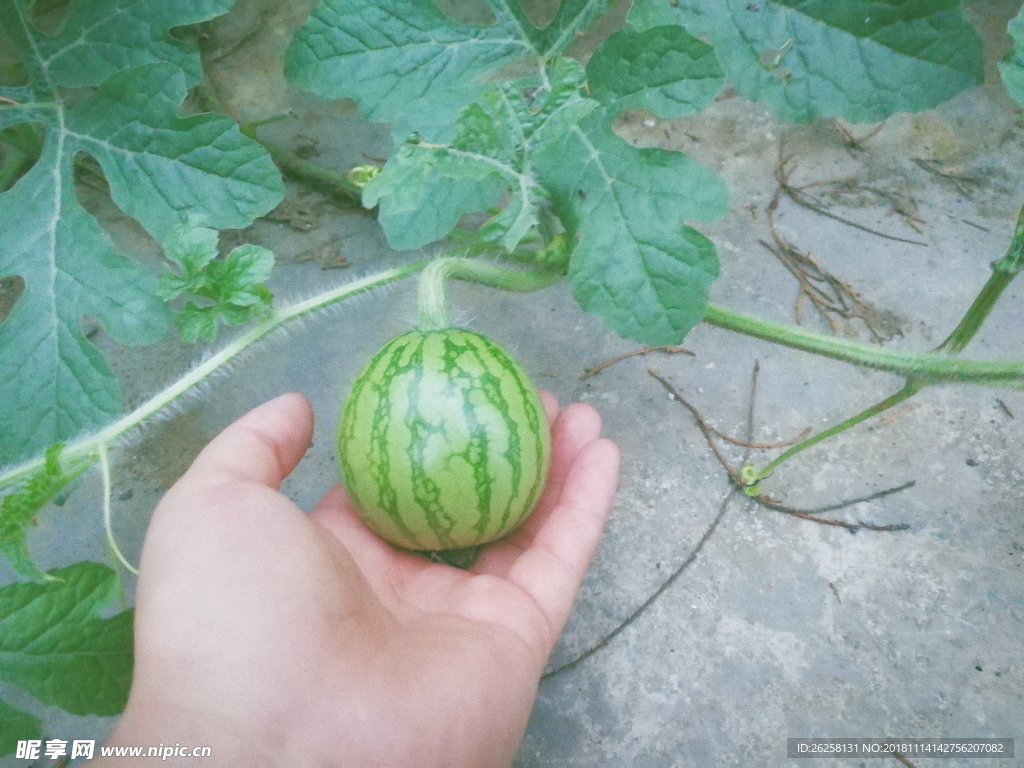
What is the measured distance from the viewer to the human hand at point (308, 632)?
58.0 inches

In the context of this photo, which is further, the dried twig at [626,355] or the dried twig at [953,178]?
the dried twig at [953,178]

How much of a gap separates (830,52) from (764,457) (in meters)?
1.27

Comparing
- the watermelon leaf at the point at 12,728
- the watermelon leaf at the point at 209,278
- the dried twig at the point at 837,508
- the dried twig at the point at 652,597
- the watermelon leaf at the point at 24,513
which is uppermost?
the watermelon leaf at the point at 209,278

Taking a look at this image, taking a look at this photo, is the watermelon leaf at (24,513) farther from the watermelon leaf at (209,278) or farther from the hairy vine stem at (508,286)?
the watermelon leaf at (209,278)

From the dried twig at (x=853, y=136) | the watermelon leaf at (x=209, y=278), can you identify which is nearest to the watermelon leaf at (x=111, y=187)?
the watermelon leaf at (x=209, y=278)

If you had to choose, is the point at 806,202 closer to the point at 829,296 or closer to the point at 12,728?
the point at 829,296

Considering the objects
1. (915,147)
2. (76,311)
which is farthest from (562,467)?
(915,147)

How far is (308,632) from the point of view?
1.56 metres

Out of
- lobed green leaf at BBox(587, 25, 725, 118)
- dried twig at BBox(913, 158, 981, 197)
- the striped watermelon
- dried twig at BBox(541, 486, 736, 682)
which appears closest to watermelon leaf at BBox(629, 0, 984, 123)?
lobed green leaf at BBox(587, 25, 725, 118)

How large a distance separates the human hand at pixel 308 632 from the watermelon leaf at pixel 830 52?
1306 mm

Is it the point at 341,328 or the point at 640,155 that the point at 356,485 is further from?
the point at 341,328

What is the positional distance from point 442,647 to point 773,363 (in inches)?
67.0

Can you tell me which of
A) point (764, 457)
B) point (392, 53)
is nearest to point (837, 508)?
point (764, 457)

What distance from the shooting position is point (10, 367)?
2.09m
